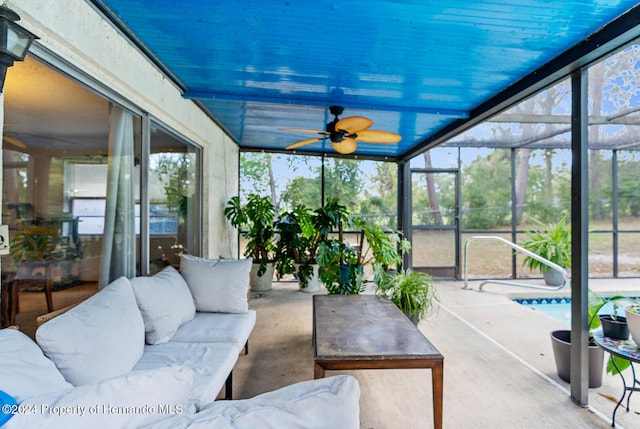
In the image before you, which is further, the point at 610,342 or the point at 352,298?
the point at 352,298

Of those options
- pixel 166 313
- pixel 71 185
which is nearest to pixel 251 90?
pixel 71 185

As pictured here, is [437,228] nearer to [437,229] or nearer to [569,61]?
[437,229]

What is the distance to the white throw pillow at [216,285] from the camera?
2.60 metres

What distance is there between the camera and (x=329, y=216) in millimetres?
5129

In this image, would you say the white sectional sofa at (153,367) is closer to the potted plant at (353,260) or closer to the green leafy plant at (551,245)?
the potted plant at (353,260)

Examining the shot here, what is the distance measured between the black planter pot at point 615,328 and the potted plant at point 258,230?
4110 mm

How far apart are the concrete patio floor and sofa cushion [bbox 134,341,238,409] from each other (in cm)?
49

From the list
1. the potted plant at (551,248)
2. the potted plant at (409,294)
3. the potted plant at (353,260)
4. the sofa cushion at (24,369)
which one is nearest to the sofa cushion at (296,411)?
the sofa cushion at (24,369)

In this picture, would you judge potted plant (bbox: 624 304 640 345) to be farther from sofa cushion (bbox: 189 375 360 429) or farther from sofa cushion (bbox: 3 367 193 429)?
sofa cushion (bbox: 3 367 193 429)

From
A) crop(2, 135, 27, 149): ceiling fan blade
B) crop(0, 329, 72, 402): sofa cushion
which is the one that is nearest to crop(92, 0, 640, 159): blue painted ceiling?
crop(2, 135, 27, 149): ceiling fan blade

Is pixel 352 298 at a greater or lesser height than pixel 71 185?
lesser

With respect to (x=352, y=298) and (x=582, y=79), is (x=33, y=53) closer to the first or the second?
(x=352, y=298)

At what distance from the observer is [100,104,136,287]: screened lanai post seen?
2.31 meters

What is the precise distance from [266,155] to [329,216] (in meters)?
1.84
